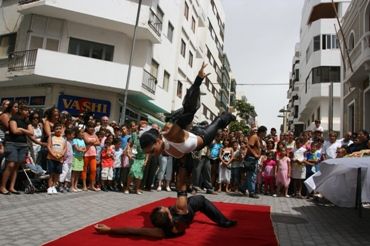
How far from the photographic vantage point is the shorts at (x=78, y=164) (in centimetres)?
953

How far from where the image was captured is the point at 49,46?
19812 millimetres

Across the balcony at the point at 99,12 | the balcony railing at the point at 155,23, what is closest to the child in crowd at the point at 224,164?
the balcony at the point at 99,12

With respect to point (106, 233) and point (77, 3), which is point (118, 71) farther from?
point (106, 233)

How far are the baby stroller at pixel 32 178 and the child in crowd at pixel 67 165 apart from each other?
15.5 inches

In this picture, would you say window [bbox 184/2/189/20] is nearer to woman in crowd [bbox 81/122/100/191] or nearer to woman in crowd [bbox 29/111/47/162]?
woman in crowd [bbox 81/122/100/191]

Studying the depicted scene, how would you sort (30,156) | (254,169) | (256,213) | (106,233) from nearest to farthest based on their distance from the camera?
(106,233) < (256,213) < (30,156) < (254,169)

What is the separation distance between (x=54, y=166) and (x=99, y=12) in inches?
498

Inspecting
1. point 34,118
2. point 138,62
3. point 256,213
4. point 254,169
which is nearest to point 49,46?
point 138,62

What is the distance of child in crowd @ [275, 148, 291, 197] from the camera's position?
10906 mm

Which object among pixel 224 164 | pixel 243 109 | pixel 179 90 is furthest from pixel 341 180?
pixel 243 109

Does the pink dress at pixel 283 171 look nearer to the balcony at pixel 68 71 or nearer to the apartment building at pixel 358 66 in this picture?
the apartment building at pixel 358 66

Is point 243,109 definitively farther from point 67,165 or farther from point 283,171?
point 67,165

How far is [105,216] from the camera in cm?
652

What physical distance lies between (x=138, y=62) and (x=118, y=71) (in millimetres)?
2158
